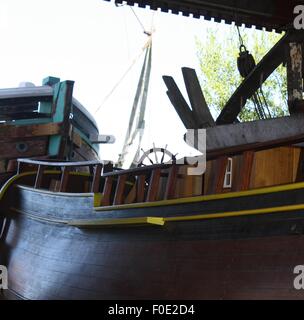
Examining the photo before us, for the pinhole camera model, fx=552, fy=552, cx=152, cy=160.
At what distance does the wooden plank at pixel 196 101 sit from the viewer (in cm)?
583

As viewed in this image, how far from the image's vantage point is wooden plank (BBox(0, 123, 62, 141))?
8242 mm

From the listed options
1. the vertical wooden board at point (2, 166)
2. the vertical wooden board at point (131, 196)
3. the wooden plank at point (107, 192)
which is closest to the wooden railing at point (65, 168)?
the wooden plank at point (107, 192)

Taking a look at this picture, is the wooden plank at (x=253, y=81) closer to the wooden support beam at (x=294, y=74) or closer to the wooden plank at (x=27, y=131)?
the wooden support beam at (x=294, y=74)

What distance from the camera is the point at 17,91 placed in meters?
8.71

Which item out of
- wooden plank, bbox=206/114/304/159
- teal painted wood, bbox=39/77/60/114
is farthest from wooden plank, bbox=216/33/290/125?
teal painted wood, bbox=39/77/60/114

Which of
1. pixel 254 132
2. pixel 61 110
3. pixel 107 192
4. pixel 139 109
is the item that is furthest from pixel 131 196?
pixel 139 109

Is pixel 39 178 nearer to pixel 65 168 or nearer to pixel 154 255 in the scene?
pixel 65 168

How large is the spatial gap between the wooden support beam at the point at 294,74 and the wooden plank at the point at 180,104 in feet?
3.45

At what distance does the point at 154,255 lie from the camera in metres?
4.50

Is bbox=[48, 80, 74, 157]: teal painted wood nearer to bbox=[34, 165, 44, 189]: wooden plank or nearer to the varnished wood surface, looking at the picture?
bbox=[34, 165, 44, 189]: wooden plank

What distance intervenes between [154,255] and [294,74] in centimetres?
233

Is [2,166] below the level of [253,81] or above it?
below
